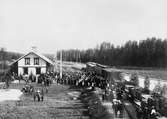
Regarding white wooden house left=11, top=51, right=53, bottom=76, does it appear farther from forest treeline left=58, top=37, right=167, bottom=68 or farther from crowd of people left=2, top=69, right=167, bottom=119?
forest treeline left=58, top=37, right=167, bottom=68

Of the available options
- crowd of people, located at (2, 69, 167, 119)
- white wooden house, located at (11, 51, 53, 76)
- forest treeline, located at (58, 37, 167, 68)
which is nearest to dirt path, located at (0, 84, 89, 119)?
crowd of people, located at (2, 69, 167, 119)

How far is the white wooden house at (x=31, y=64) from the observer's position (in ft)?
140

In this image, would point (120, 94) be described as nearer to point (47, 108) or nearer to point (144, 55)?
point (47, 108)

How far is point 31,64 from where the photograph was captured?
42.9m

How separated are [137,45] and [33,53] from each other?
6878cm

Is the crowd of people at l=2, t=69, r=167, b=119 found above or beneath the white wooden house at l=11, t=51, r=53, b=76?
beneath

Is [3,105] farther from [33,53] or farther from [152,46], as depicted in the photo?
[152,46]

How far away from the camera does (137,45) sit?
10500 centimetres

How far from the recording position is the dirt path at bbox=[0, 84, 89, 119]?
697 inches

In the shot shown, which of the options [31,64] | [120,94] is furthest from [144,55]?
[120,94]

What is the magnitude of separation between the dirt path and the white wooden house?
18228 mm

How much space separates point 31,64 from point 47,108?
938 inches

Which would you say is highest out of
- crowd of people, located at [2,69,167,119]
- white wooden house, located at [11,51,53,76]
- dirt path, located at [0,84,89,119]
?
white wooden house, located at [11,51,53,76]

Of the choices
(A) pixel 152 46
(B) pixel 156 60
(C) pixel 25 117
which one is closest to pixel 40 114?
(C) pixel 25 117
